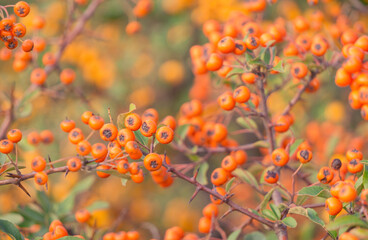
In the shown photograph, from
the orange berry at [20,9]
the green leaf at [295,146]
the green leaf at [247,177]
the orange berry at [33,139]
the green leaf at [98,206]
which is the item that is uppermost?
the orange berry at [20,9]

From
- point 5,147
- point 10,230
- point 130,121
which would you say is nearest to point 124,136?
point 130,121

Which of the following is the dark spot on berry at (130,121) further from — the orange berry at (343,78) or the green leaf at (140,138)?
the orange berry at (343,78)

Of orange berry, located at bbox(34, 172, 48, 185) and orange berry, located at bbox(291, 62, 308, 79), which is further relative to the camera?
orange berry, located at bbox(291, 62, 308, 79)

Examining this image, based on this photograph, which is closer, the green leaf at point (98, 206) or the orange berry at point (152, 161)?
the orange berry at point (152, 161)

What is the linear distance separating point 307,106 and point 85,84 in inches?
118

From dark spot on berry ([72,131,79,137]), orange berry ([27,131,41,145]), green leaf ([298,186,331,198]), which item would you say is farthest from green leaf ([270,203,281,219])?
orange berry ([27,131,41,145])

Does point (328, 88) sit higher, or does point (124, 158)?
point (124, 158)

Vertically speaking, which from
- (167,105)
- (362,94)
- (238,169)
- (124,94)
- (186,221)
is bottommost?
(186,221)

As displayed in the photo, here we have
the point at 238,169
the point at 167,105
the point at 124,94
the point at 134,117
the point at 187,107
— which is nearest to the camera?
the point at 134,117

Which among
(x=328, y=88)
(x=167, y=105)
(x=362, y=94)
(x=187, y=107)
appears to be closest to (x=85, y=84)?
(x=167, y=105)

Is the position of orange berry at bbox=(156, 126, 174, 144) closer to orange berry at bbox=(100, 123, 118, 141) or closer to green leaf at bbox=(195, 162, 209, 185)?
orange berry at bbox=(100, 123, 118, 141)

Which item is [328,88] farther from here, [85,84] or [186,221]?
[85,84]

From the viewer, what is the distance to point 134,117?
6.25 ft

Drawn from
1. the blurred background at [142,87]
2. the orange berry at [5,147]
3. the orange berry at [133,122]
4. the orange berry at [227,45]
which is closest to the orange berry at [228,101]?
the orange berry at [227,45]
